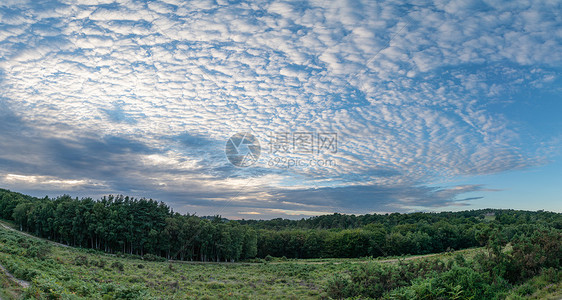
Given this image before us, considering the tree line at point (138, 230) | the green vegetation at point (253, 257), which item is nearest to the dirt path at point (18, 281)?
the green vegetation at point (253, 257)

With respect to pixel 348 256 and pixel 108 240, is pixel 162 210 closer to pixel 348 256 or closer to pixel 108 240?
pixel 108 240

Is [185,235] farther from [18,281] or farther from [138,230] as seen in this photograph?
[18,281]

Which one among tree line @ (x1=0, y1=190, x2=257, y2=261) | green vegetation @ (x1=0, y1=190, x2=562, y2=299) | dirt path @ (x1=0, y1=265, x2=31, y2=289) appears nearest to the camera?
green vegetation @ (x1=0, y1=190, x2=562, y2=299)

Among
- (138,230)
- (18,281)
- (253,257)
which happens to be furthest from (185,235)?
(18,281)

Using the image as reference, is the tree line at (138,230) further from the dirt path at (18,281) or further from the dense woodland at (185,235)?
the dirt path at (18,281)

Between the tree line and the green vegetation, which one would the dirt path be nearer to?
the green vegetation

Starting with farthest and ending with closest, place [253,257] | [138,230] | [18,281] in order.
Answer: [253,257], [138,230], [18,281]

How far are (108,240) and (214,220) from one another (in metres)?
28.8

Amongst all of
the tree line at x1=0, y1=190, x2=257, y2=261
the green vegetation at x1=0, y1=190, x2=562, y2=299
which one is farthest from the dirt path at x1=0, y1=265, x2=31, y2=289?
the tree line at x1=0, y1=190, x2=257, y2=261

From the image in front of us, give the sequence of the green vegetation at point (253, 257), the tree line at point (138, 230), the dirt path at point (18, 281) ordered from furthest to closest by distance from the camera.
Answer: the tree line at point (138, 230)
the dirt path at point (18, 281)
the green vegetation at point (253, 257)

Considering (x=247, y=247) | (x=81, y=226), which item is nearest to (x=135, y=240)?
(x=81, y=226)

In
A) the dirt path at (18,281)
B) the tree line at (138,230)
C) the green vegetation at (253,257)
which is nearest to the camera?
the green vegetation at (253,257)

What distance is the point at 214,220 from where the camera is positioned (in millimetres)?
91875

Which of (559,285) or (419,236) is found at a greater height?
(559,285)
